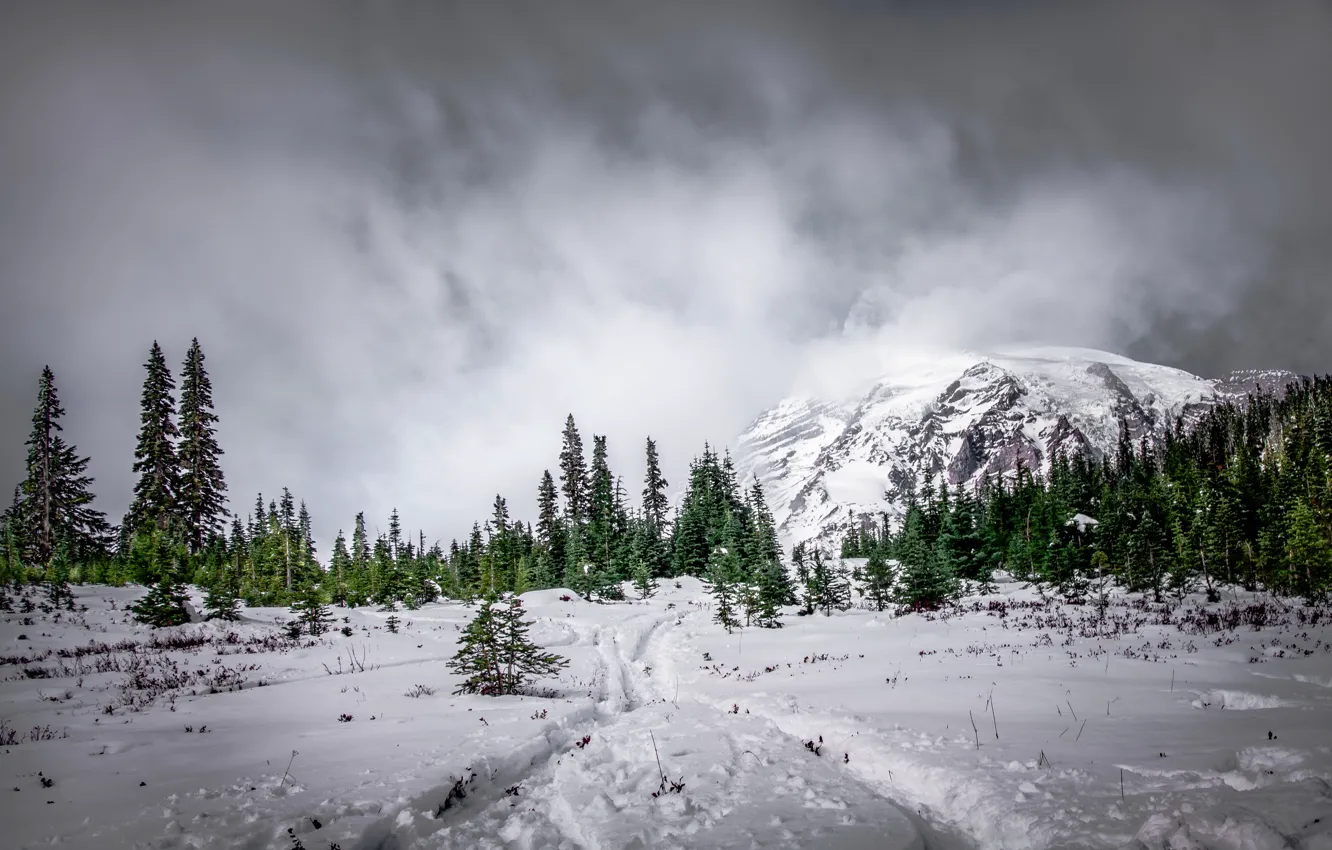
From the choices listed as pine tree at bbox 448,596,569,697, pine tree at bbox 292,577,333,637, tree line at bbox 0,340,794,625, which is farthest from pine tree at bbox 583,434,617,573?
pine tree at bbox 448,596,569,697

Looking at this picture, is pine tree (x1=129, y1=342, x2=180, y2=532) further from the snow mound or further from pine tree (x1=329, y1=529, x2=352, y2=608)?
the snow mound

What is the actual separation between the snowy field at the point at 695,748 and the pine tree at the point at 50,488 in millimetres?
26886

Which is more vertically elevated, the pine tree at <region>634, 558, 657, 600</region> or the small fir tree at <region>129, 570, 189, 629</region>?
the small fir tree at <region>129, 570, 189, 629</region>

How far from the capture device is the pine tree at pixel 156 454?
37719 millimetres

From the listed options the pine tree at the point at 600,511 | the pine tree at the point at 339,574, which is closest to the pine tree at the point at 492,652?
the pine tree at the point at 339,574

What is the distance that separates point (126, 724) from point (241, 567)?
6339 centimetres

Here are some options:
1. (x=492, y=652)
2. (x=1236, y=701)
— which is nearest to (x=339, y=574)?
(x=492, y=652)

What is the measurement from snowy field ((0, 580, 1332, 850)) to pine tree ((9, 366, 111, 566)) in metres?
26.9

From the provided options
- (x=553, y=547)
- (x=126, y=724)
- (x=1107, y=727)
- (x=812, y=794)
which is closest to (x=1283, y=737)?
(x=1107, y=727)

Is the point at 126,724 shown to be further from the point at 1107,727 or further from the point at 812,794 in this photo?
the point at 1107,727

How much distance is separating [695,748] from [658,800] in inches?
101

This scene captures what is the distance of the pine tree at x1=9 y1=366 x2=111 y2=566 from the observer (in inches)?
1489

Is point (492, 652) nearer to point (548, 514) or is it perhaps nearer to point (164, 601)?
point (164, 601)

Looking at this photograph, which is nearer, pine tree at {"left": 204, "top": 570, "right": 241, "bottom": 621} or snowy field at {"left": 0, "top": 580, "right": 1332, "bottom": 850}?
snowy field at {"left": 0, "top": 580, "right": 1332, "bottom": 850}
